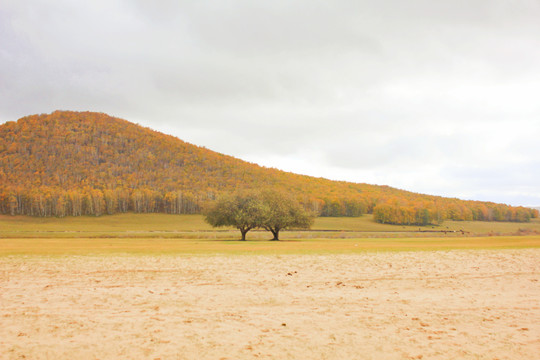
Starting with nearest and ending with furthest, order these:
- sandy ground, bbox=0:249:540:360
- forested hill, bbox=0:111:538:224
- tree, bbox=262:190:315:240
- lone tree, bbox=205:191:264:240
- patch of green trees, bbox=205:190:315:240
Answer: sandy ground, bbox=0:249:540:360 → lone tree, bbox=205:191:264:240 → patch of green trees, bbox=205:190:315:240 → tree, bbox=262:190:315:240 → forested hill, bbox=0:111:538:224

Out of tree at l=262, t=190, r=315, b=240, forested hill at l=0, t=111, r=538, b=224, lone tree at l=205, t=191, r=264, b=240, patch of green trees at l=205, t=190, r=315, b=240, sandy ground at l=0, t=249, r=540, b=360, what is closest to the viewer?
sandy ground at l=0, t=249, r=540, b=360

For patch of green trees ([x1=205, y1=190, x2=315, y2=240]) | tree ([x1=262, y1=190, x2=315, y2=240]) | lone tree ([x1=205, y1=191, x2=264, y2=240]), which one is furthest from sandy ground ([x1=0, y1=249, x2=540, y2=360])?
tree ([x1=262, y1=190, x2=315, y2=240])

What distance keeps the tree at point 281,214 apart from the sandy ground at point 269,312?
38.3 metres

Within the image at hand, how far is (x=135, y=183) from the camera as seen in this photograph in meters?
171

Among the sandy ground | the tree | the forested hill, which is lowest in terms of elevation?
the sandy ground

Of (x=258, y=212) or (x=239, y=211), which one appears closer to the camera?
(x=258, y=212)

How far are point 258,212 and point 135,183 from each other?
130 m

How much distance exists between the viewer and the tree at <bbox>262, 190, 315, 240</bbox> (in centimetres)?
5703

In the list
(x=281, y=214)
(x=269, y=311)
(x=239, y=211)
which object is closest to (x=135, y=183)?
(x=239, y=211)

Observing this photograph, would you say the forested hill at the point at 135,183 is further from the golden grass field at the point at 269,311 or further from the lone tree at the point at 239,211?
the golden grass field at the point at 269,311

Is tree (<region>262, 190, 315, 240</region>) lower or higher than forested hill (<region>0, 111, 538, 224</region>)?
lower

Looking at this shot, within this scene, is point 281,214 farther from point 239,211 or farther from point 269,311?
point 269,311

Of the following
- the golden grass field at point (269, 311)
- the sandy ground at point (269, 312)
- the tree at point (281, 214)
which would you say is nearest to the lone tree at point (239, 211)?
the tree at point (281, 214)

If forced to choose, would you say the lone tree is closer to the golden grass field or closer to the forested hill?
the golden grass field
